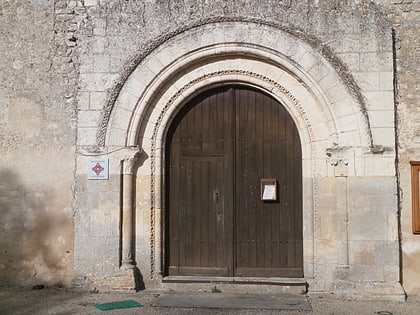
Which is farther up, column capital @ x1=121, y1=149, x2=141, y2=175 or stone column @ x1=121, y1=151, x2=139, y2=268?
column capital @ x1=121, y1=149, x2=141, y2=175

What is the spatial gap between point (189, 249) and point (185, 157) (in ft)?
4.32

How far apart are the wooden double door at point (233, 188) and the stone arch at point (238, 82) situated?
0.22 metres

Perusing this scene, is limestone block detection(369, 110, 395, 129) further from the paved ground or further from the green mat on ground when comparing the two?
the green mat on ground

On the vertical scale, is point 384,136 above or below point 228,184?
above

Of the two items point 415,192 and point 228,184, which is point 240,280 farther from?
point 415,192

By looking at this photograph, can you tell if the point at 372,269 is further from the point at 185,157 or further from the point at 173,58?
the point at 173,58

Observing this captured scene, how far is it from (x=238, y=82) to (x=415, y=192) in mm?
2813

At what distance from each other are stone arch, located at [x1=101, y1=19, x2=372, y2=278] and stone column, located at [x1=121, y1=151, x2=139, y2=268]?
0.23 m

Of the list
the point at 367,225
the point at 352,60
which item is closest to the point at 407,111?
the point at 352,60

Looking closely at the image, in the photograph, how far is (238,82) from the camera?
24.3 ft

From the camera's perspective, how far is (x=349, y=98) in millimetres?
6910

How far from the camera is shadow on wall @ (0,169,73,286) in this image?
738cm

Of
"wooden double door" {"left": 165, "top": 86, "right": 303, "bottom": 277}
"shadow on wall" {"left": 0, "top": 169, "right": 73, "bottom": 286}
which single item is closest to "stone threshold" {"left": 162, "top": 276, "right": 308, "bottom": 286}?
"wooden double door" {"left": 165, "top": 86, "right": 303, "bottom": 277}

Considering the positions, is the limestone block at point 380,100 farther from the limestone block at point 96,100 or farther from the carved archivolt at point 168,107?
the limestone block at point 96,100
